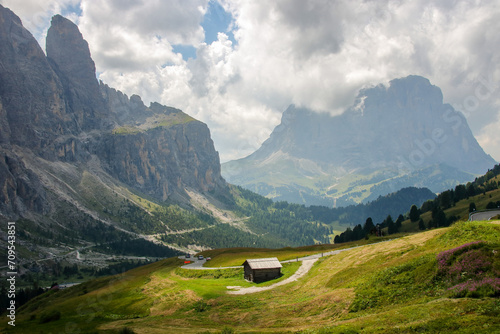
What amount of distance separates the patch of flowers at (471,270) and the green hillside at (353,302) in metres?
0.07

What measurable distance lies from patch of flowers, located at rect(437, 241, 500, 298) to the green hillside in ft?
0.24

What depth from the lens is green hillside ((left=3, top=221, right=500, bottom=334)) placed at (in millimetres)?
22688

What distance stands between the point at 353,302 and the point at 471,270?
11.3 m

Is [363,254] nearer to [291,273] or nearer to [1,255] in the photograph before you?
[291,273]

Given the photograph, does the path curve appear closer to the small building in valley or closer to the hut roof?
the small building in valley

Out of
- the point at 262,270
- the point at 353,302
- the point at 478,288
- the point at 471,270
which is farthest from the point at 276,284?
the point at 478,288

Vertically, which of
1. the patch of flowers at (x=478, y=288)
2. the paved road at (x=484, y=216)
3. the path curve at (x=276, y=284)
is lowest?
the path curve at (x=276, y=284)

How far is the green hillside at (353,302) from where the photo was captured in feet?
74.4

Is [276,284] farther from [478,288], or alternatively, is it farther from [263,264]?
[478,288]

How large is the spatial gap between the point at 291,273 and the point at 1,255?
201 m

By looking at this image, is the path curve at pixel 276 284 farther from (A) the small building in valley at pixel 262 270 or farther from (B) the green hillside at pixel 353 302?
(A) the small building in valley at pixel 262 270

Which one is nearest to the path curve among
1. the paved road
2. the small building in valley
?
the small building in valley

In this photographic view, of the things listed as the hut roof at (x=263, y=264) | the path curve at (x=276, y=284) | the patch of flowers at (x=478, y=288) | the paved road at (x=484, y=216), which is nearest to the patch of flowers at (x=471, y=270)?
the patch of flowers at (x=478, y=288)

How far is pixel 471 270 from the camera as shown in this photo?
27.0 m
